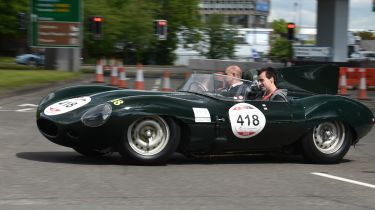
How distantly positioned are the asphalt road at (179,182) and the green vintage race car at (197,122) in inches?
8.6

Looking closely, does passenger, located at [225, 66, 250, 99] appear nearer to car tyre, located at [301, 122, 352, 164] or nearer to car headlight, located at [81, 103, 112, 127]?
car tyre, located at [301, 122, 352, 164]

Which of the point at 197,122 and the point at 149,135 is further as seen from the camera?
the point at 197,122

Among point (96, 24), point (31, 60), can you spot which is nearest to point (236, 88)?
point (96, 24)

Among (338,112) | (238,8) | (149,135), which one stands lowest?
(149,135)

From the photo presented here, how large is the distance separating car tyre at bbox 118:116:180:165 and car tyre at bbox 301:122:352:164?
1.70 metres

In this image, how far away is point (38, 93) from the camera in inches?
739

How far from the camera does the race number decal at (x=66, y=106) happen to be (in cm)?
703

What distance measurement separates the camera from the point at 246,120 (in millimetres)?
7434

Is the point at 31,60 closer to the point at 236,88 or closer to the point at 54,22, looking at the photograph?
the point at 54,22

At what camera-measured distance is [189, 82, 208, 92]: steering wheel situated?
7820 millimetres

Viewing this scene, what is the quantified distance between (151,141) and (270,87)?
1873 millimetres

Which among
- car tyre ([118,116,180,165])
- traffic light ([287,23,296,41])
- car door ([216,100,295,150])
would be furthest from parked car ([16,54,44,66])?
car tyre ([118,116,180,165])

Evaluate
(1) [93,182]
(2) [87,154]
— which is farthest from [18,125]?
(1) [93,182]

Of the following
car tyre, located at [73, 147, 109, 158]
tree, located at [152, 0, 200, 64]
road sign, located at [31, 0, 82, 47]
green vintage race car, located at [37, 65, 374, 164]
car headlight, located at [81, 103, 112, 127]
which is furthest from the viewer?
tree, located at [152, 0, 200, 64]
